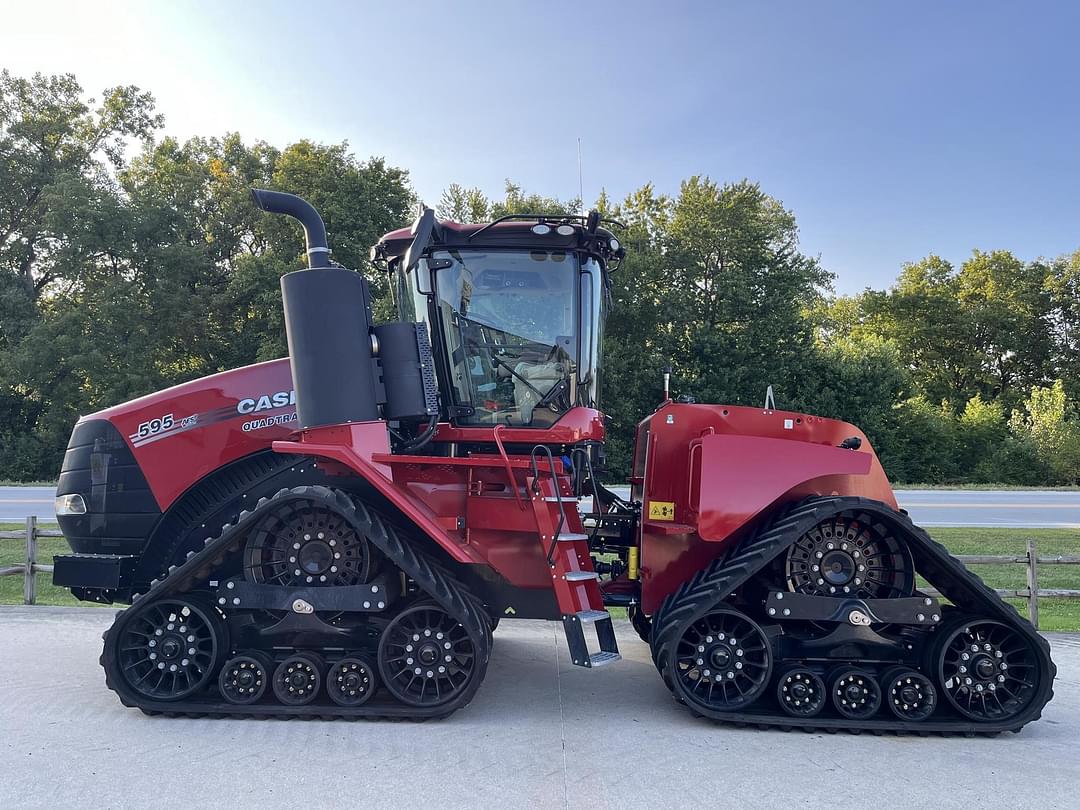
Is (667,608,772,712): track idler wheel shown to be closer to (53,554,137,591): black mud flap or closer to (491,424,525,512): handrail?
(491,424,525,512): handrail

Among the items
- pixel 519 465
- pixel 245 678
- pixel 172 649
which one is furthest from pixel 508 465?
pixel 172 649

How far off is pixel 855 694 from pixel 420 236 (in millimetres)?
3532

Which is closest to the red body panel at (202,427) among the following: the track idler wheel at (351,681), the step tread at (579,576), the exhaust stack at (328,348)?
the exhaust stack at (328,348)

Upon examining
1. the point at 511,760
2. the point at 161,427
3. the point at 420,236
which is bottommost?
the point at 511,760

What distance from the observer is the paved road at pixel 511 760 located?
338 cm

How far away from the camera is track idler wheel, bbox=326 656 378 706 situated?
13.9ft

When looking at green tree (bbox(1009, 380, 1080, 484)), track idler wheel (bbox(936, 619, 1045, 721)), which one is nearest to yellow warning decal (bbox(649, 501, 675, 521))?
track idler wheel (bbox(936, 619, 1045, 721))

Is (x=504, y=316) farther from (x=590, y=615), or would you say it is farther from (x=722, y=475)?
(x=590, y=615)

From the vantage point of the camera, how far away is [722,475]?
4.36 metres

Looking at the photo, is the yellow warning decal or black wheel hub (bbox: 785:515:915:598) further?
the yellow warning decal

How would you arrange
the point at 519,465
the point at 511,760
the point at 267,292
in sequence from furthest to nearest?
the point at 267,292
the point at 519,465
the point at 511,760

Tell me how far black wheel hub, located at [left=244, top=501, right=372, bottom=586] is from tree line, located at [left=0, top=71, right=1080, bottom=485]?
664 inches

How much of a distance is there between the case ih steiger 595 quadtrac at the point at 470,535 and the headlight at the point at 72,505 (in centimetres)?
1

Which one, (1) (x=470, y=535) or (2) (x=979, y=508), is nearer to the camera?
(1) (x=470, y=535)
